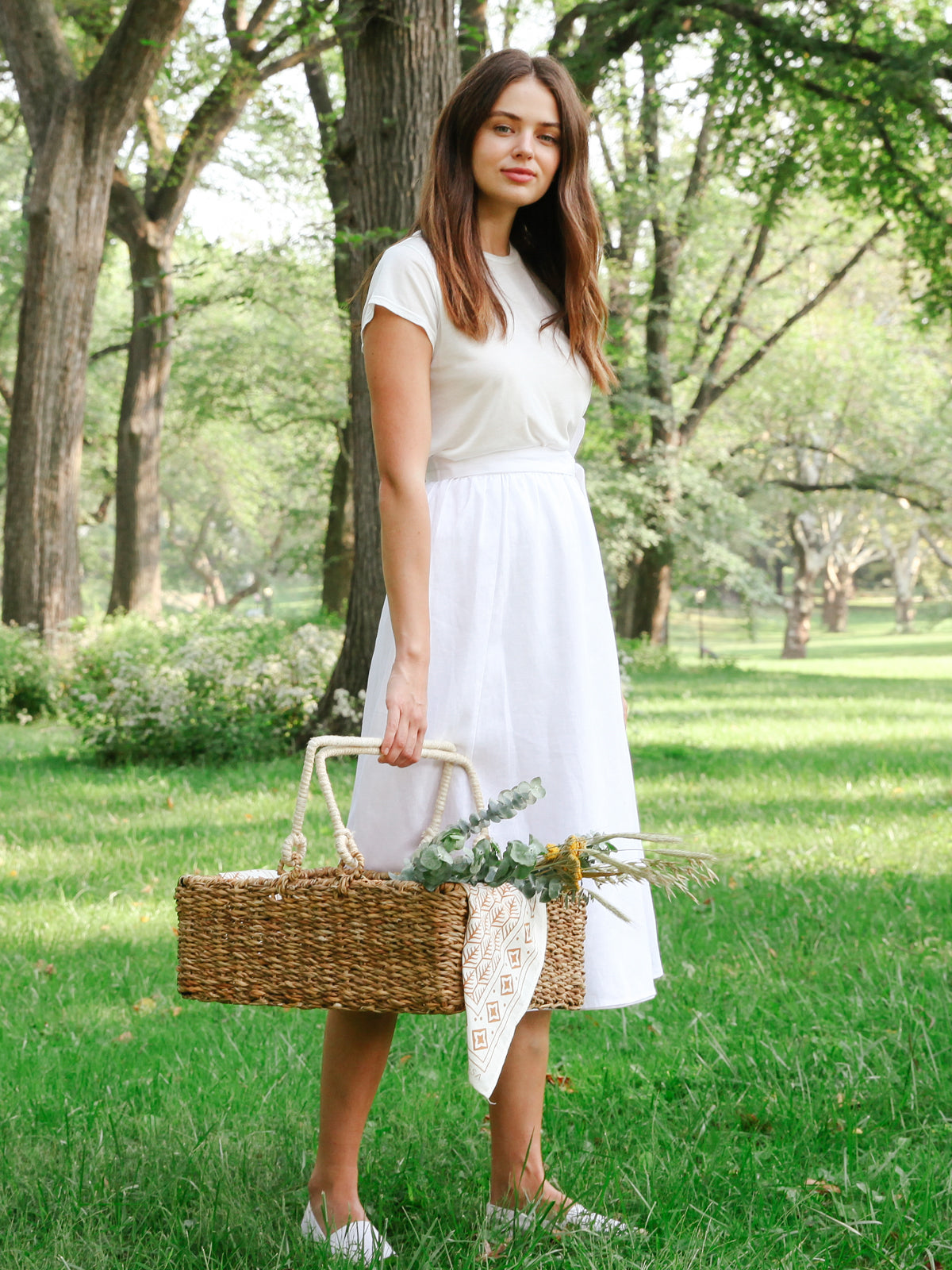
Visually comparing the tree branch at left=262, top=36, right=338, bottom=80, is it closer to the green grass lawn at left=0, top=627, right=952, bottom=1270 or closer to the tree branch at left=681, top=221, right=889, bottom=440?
the green grass lawn at left=0, top=627, right=952, bottom=1270

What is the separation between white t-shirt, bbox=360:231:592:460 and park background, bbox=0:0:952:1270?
1532 millimetres

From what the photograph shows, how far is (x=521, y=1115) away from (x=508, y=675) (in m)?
0.87

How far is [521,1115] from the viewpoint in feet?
8.04

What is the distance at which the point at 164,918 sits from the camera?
496cm

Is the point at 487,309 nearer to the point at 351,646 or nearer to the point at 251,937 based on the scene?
the point at 251,937

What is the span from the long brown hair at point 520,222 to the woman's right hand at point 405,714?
0.64 metres

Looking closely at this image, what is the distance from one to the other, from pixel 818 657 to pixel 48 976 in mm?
31271

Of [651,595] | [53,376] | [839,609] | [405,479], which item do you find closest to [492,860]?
[405,479]

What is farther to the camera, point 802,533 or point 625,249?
point 802,533

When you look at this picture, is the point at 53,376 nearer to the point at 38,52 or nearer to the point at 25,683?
the point at 38,52

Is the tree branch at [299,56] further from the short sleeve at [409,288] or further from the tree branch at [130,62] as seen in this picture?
the short sleeve at [409,288]

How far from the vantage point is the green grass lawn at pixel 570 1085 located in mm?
2498

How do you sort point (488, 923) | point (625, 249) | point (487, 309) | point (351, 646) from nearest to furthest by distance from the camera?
point (488, 923) < point (487, 309) < point (351, 646) < point (625, 249)

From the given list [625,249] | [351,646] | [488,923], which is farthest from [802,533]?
[488,923]
